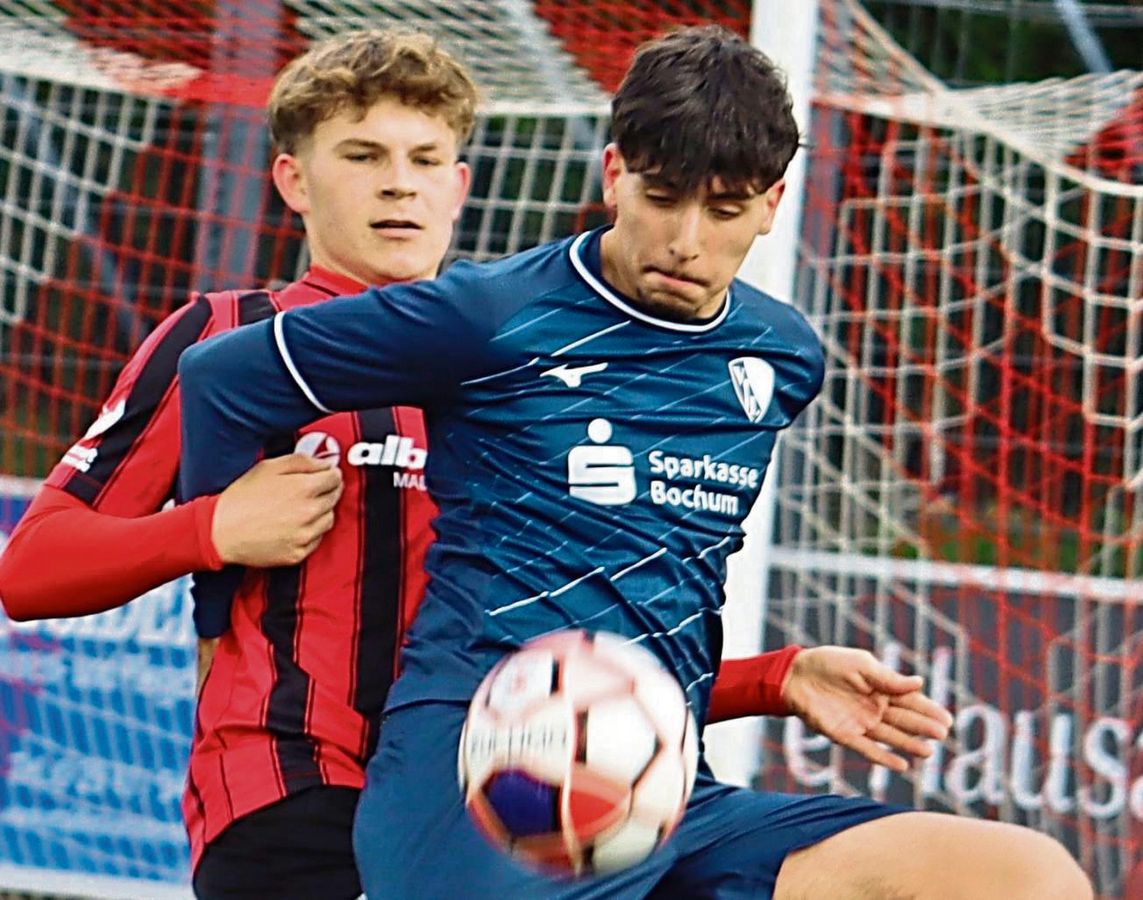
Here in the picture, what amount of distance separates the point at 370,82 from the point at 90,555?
31.7 inches

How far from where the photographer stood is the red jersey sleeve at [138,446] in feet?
9.82

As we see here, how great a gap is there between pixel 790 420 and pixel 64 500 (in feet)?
3.38

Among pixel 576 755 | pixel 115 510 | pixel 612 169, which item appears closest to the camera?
pixel 576 755

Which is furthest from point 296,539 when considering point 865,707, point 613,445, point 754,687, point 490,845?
point 865,707

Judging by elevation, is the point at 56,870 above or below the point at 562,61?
below

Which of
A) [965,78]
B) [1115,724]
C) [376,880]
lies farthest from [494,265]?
[965,78]

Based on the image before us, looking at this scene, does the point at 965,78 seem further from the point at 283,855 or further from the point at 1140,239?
the point at 283,855

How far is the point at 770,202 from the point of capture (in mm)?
2717

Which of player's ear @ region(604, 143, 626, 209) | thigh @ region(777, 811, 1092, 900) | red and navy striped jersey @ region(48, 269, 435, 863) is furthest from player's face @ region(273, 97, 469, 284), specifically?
thigh @ region(777, 811, 1092, 900)

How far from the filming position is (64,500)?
299 centimetres

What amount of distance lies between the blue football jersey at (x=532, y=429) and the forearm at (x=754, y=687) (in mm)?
238

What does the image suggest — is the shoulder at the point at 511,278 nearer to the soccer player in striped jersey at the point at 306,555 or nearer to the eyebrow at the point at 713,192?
the eyebrow at the point at 713,192

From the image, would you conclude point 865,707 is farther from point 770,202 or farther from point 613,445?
point 770,202

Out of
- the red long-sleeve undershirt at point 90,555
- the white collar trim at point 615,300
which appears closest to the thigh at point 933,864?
the white collar trim at point 615,300
